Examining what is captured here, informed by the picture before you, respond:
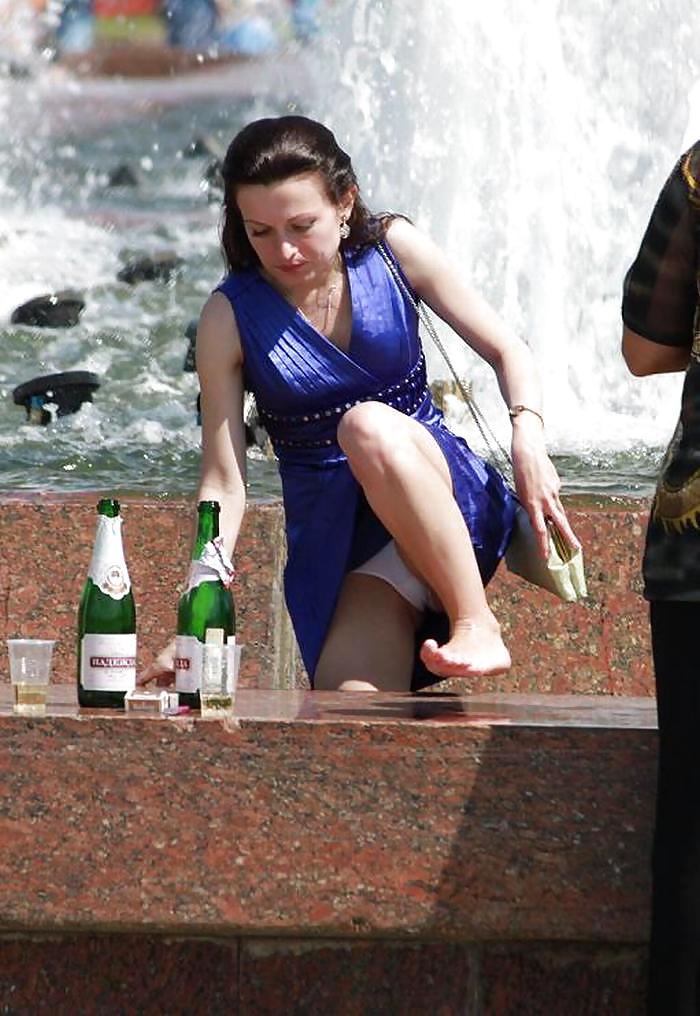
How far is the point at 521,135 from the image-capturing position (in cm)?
844

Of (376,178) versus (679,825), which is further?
(376,178)

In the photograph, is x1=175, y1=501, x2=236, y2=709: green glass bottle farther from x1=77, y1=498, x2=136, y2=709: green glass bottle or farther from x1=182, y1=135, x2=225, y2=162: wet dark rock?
x1=182, y1=135, x2=225, y2=162: wet dark rock

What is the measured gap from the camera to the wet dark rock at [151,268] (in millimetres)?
7766

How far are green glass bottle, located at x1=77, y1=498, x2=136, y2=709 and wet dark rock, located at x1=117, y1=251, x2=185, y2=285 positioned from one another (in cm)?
427

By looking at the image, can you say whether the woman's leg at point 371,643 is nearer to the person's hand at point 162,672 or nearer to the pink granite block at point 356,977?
the person's hand at point 162,672

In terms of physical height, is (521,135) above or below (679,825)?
above

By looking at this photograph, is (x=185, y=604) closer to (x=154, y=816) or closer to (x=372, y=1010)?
(x=154, y=816)

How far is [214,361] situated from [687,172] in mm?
Result: 1310

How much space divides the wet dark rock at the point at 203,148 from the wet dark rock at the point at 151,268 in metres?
1.20

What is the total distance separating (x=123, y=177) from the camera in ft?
29.4

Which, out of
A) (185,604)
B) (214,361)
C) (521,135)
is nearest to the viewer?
(185,604)

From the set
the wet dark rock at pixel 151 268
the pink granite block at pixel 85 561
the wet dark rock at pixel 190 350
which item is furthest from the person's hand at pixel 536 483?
the wet dark rock at pixel 151 268

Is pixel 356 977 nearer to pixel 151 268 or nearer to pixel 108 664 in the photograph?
pixel 108 664

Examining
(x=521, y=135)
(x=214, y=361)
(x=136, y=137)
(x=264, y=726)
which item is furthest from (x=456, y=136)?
(x=264, y=726)
